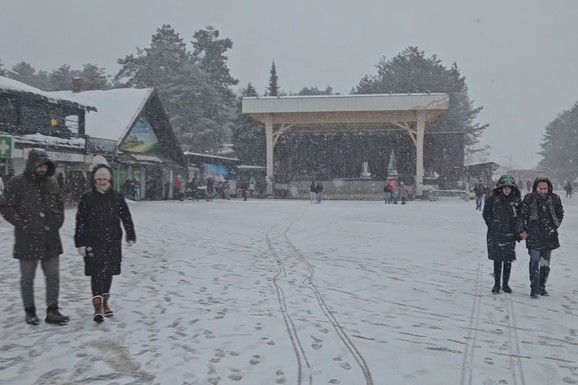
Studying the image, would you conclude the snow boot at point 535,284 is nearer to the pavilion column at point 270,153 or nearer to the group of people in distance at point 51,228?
the group of people in distance at point 51,228

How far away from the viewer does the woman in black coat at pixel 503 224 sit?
258 inches

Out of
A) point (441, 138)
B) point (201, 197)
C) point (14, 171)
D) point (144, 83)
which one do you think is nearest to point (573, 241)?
point (14, 171)

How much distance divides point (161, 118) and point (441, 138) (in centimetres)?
2207

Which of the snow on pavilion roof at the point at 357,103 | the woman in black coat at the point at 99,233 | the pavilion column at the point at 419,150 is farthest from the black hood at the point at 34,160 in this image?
the pavilion column at the point at 419,150

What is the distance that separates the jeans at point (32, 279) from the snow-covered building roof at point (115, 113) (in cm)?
2218

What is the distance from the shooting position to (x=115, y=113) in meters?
28.3

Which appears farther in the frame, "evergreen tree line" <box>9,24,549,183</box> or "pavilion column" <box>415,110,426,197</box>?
"evergreen tree line" <box>9,24,549,183</box>

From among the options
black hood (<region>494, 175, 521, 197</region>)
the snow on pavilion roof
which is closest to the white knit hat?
black hood (<region>494, 175, 521, 197</region>)

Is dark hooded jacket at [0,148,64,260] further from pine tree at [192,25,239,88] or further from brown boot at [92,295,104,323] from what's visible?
pine tree at [192,25,239,88]

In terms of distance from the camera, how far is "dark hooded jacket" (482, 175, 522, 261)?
655 cm

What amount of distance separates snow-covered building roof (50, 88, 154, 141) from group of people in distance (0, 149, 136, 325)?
2209 centimetres

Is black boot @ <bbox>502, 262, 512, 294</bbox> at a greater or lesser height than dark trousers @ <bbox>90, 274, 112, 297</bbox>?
lesser

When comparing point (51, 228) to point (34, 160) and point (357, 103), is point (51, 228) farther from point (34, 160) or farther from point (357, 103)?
point (357, 103)

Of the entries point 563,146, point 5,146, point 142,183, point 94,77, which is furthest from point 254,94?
point 563,146
